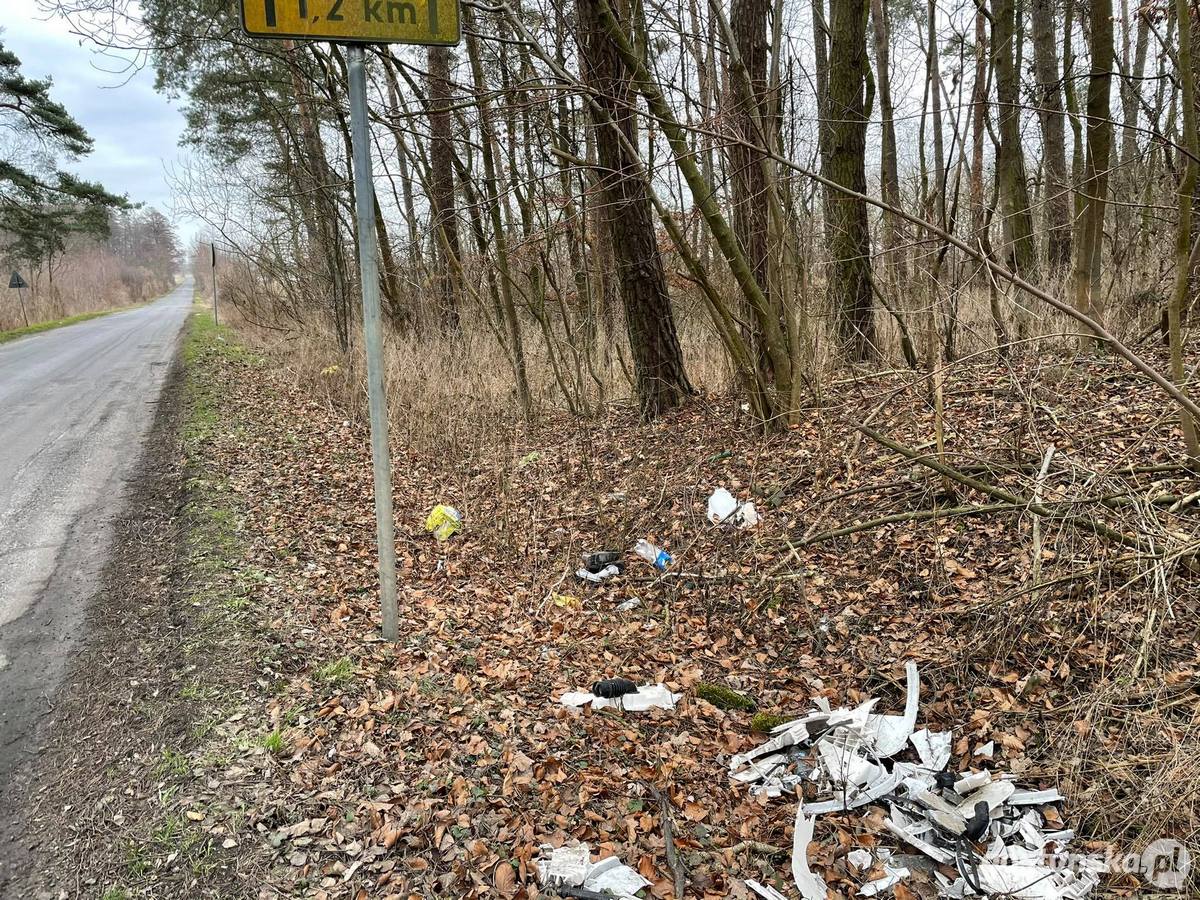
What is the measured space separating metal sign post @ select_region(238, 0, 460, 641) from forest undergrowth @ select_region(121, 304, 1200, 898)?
1240 millimetres

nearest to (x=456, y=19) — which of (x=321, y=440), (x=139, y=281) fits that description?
(x=321, y=440)

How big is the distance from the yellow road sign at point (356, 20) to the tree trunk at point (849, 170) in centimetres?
502

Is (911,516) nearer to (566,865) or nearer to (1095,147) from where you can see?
(566,865)

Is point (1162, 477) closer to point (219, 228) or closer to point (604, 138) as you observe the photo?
point (604, 138)

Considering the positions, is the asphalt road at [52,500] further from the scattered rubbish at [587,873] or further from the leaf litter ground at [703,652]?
the scattered rubbish at [587,873]

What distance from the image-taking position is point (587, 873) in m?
2.55

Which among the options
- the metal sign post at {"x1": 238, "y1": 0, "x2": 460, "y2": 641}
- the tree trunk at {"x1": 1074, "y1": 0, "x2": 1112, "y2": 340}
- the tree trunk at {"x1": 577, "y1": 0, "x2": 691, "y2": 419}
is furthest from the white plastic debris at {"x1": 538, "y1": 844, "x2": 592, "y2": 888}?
the tree trunk at {"x1": 577, "y1": 0, "x2": 691, "y2": 419}

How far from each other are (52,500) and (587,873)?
222 inches

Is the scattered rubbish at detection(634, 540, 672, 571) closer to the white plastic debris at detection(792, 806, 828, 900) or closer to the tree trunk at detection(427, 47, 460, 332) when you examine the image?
the white plastic debris at detection(792, 806, 828, 900)

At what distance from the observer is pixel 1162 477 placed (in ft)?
13.2

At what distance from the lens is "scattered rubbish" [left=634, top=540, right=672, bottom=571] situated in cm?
511

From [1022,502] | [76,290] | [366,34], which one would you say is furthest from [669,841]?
[76,290]

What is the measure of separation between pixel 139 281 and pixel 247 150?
45.9 m

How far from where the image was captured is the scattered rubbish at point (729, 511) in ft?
17.4
